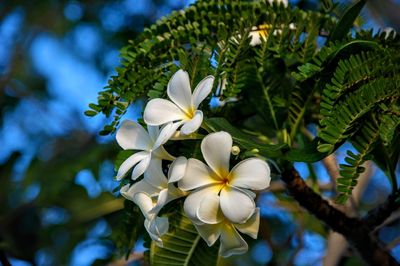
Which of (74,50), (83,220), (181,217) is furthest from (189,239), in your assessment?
(74,50)

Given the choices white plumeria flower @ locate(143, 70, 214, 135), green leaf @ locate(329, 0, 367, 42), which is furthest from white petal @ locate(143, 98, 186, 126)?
green leaf @ locate(329, 0, 367, 42)

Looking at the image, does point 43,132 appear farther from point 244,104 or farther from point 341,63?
point 341,63

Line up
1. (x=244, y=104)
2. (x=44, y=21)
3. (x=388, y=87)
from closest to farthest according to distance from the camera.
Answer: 1. (x=388, y=87)
2. (x=244, y=104)
3. (x=44, y=21)

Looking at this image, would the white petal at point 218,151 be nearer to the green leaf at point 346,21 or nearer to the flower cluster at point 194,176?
the flower cluster at point 194,176

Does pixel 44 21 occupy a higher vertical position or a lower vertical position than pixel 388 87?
higher

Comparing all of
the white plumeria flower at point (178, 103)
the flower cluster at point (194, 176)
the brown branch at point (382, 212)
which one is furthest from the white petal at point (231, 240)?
the brown branch at point (382, 212)

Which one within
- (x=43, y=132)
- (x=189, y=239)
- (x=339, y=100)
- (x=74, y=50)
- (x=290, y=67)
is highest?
(x=74, y=50)

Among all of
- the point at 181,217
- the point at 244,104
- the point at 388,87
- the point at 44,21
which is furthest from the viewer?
the point at 44,21

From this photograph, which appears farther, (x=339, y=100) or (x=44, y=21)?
(x=44, y=21)
